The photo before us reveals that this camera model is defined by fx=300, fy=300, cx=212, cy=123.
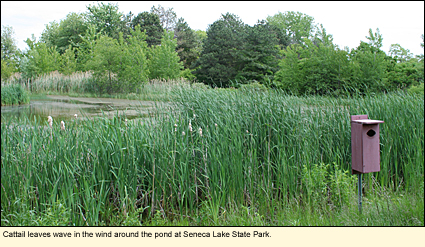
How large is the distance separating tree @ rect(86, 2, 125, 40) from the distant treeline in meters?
0.06

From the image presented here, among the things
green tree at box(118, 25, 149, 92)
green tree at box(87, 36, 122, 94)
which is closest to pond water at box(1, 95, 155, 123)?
green tree at box(118, 25, 149, 92)

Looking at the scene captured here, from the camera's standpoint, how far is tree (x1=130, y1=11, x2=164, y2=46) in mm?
20328

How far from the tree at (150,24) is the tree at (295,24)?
10.6m

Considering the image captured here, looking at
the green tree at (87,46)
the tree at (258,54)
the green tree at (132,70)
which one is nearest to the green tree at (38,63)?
the green tree at (87,46)

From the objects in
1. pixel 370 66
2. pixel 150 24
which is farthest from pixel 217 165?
pixel 150 24

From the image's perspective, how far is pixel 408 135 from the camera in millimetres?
3600

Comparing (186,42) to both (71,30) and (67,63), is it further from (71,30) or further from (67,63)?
(71,30)

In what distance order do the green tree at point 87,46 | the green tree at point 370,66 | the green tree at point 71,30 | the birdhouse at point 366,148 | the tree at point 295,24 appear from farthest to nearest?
1. the tree at point 295,24
2. the green tree at point 71,30
3. the green tree at point 87,46
4. the green tree at point 370,66
5. the birdhouse at point 366,148

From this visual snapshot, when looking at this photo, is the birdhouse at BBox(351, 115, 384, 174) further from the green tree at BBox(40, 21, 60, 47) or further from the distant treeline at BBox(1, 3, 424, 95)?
the green tree at BBox(40, 21, 60, 47)

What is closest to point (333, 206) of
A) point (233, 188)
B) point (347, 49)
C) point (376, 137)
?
point (376, 137)

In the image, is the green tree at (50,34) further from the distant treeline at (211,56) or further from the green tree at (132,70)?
the green tree at (132,70)

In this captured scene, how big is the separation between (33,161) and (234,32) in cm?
1905

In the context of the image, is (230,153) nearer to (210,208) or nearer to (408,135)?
(210,208)

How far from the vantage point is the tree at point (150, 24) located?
800 inches
